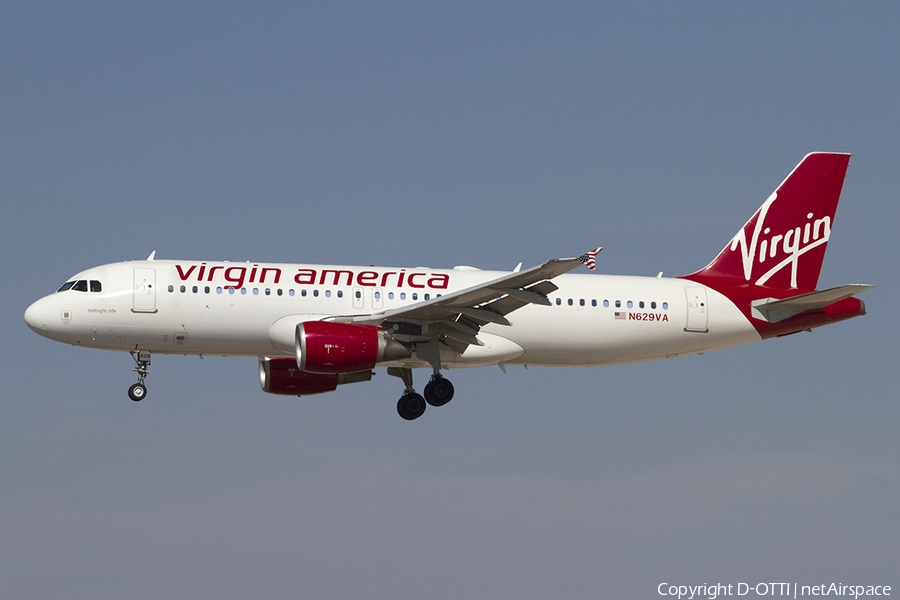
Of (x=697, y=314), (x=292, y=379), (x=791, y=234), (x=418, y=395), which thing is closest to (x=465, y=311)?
(x=418, y=395)

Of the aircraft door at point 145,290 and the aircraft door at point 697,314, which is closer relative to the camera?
the aircraft door at point 145,290

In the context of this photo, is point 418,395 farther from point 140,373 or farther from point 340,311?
point 140,373

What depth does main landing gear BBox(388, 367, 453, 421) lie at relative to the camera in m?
35.1

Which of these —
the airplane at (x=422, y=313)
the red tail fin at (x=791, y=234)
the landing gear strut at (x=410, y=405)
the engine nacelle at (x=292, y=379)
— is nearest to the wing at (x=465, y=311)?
the airplane at (x=422, y=313)

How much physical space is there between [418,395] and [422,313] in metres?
4.39

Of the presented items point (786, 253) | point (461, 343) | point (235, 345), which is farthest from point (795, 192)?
point (235, 345)

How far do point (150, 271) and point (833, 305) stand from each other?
20.4 metres

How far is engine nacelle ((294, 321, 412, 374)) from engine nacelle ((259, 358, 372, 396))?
4.64m

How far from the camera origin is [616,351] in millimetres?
35750

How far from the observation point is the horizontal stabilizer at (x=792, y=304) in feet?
113

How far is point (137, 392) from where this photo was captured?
34.5 metres

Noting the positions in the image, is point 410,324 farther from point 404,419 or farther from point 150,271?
point 150,271

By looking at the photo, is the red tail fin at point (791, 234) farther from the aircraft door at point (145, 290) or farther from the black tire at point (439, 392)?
the aircraft door at point (145, 290)

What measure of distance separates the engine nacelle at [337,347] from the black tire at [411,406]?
3.30m
